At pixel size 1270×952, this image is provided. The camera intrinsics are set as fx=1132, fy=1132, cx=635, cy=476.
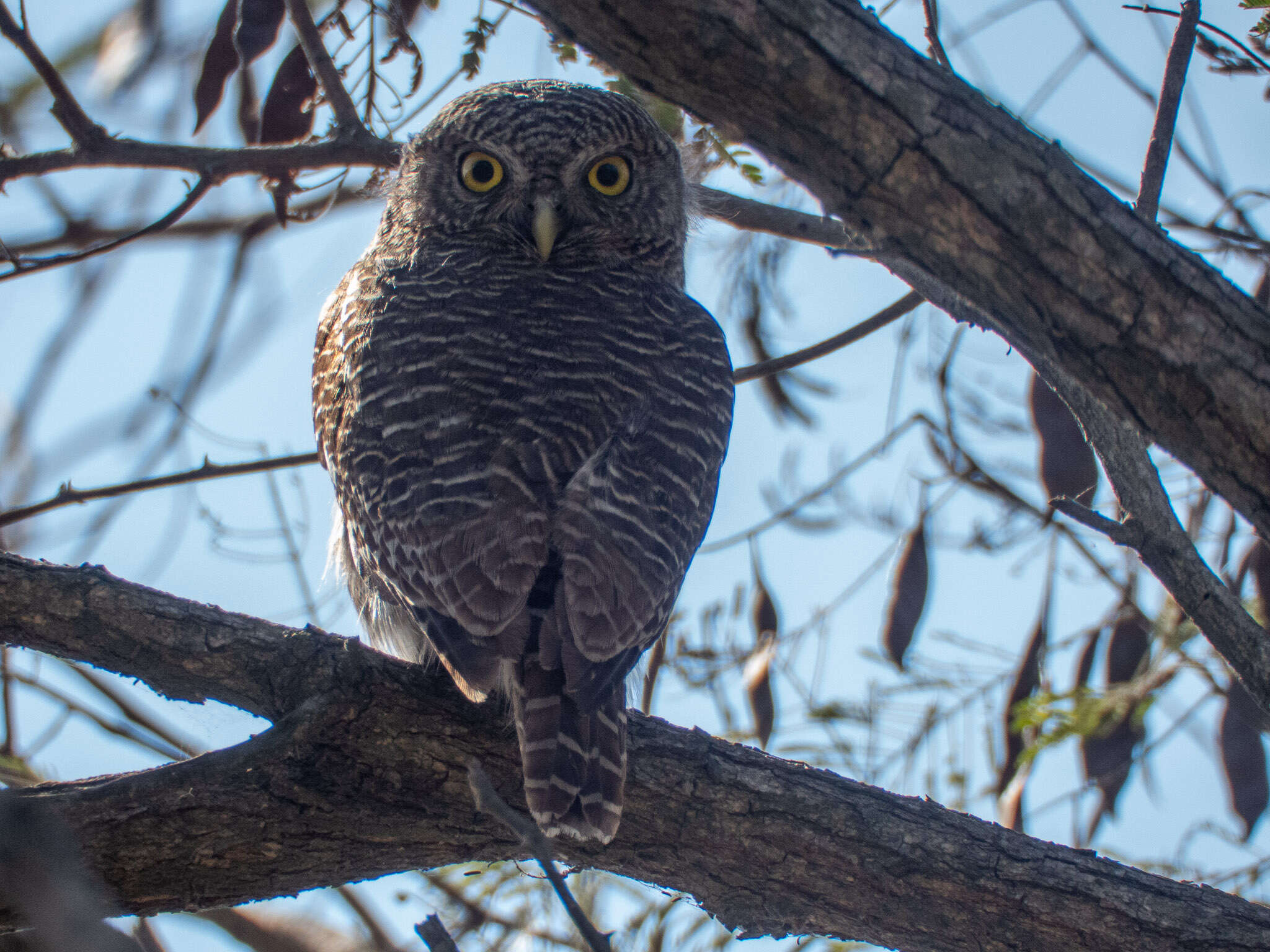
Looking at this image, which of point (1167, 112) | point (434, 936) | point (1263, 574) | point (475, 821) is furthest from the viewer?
point (1263, 574)

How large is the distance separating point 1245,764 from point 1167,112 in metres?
2.17

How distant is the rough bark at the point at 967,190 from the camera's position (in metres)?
1.82

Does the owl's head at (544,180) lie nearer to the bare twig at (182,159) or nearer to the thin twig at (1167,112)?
the bare twig at (182,159)

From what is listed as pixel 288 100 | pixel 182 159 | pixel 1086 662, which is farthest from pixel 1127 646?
pixel 182 159

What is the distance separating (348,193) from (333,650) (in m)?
3.23

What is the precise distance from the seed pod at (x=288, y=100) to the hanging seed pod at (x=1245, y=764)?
11.7 feet

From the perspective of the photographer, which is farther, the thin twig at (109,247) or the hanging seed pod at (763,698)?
the hanging seed pod at (763,698)

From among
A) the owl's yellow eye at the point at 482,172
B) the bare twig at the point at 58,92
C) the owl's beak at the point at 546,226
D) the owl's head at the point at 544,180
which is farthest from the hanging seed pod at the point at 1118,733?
the bare twig at the point at 58,92

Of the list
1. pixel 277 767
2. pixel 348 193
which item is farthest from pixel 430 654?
pixel 348 193

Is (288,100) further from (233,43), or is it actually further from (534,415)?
(534,415)

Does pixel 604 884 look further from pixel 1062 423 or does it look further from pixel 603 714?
pixel 1062 423

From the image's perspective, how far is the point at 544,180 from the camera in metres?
4.33

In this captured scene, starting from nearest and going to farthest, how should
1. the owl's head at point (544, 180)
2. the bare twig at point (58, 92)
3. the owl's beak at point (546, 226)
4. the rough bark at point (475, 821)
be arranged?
the rough bark at point (475, 821)
the bare twig at point (58, 92)
the owl's beak at point (546, 226)
the owl's head at point (544, 180)

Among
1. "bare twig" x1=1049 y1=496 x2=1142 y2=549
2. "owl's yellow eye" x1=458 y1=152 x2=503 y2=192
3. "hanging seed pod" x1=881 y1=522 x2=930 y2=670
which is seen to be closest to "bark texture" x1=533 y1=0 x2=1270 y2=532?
"bare twig" x1=1049 y1=496 x2=1142 y2=549
